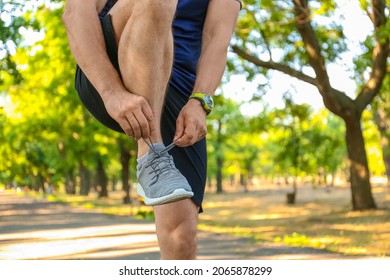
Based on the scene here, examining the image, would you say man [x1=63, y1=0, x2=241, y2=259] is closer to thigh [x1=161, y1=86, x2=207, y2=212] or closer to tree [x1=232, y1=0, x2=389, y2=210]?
thigh [x1=161, y1=86, x2=207, y2=212]

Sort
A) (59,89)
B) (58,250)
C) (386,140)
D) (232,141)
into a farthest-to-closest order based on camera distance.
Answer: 1. (232,141)
2. (59,89)
3. (386,140)
4. (58,250)

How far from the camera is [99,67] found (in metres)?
1.44

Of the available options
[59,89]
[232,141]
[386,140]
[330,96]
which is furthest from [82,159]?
[232,141]

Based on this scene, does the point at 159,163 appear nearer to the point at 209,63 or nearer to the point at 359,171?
the point at 209,63

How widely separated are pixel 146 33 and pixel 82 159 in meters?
31.7

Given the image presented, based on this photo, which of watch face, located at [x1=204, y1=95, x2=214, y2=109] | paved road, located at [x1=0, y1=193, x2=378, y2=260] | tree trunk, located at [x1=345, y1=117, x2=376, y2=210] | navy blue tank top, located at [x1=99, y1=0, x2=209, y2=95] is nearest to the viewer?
watch face, located at [x1=204, y1=95, x2=214, y2=109]

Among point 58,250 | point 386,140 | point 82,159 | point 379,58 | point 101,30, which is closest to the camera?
point 101,30

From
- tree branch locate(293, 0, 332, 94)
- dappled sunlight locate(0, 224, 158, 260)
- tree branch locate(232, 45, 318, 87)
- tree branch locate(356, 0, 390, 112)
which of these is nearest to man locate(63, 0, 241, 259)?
dappled sunlight locate(0, 224, 158, 260)

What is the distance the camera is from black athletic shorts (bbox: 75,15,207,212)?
1.51m

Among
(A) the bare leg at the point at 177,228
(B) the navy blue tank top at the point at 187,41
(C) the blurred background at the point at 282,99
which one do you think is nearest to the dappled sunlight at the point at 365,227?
(C) the blurred background at the point at 282,99

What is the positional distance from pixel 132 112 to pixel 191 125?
190 mm

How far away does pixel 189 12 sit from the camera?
179 cm

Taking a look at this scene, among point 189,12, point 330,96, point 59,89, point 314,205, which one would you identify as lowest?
point 314,205
